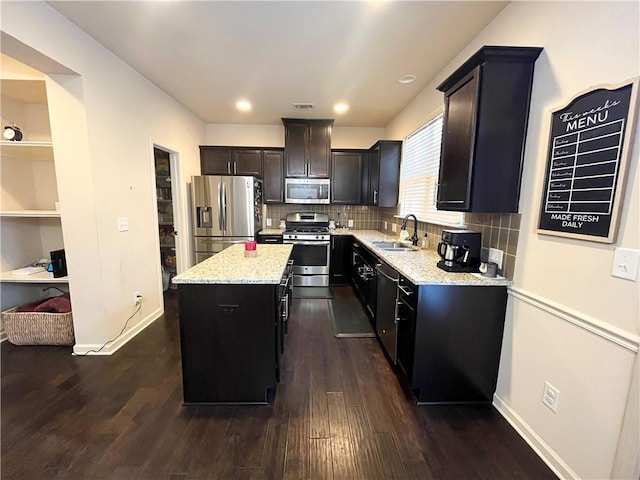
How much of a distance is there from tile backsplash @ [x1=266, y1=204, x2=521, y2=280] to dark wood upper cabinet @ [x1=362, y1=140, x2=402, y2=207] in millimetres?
343

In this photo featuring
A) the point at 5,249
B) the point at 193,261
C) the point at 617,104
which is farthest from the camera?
the point at 193,261

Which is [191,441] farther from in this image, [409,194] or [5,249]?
[409,194]

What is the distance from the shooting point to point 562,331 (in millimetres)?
1370

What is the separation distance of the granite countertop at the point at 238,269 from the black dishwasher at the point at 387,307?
2.92ft

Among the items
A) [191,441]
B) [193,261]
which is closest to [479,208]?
[191,441]

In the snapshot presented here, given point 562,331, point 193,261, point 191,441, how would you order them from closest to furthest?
point 562,331
point 191,441
point 193,261

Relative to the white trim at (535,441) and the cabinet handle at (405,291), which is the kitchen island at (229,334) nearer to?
the cabinet handle at (405,291)

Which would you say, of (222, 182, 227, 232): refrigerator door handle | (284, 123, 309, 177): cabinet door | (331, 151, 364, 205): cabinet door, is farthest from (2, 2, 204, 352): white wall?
(331, 151, 364, 205): cabinet door

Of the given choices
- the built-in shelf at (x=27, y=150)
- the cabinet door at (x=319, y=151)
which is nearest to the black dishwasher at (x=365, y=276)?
the cabinet door at (x=319, y=151)

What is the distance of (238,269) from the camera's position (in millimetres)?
1926

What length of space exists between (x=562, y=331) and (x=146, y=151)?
3.82 meters

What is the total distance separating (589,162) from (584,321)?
2.44ft

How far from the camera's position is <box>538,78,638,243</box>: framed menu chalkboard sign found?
43.4 inches

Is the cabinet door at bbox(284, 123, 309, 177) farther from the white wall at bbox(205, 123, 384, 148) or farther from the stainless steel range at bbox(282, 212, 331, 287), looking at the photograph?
the stainless steel range at bbox(282, 212, 331, 287)
